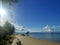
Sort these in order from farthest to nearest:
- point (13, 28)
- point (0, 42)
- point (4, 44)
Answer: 1. point (13, 28)
2. point (4, 44)
3. point (0, 42)

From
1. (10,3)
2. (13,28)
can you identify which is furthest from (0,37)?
(13,28)

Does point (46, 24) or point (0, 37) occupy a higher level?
point (46, 24)

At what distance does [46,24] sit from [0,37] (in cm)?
628

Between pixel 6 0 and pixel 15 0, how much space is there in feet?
0.44

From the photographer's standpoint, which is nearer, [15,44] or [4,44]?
[4,44]

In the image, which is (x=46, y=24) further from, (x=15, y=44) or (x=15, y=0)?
(x=15, y=0)

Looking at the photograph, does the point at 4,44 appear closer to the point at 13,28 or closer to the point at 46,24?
the point at 13,28

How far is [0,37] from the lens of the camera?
372cm

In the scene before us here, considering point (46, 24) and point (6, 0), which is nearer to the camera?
point (6, 0)

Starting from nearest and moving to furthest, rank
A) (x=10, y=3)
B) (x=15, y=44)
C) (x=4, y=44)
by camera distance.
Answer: (x=10, y=3) → (x=4, y=44) → (x=15, y=44)

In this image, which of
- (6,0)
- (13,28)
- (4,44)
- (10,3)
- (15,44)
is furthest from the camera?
(13,28)

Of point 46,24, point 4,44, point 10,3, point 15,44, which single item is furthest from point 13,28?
point 10,3

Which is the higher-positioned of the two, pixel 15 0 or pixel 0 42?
pixel 15 0

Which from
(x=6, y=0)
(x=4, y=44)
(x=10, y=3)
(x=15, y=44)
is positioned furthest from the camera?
(x=15, y=44)
